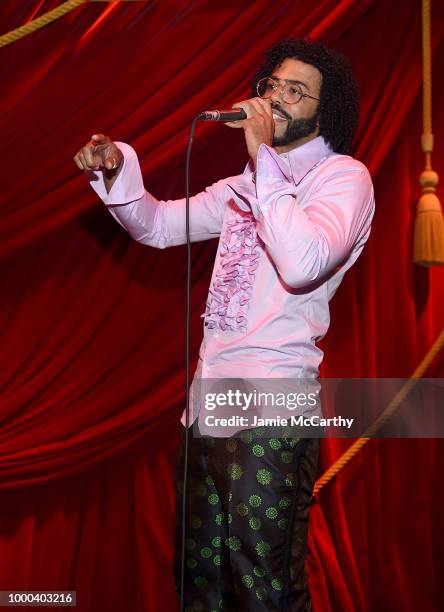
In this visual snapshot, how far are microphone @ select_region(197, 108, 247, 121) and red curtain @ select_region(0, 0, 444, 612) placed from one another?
549 millimetres

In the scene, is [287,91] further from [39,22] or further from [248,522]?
[248,522]

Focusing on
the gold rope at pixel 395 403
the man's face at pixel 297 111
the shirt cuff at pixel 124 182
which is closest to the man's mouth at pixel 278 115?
the man's face at pixel 297 111

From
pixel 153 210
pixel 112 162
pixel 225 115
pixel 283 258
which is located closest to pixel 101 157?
pixel 112 162

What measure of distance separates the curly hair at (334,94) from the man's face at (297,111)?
0.05ft

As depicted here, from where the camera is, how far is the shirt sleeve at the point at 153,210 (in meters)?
1.71

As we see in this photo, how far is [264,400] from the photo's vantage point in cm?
146

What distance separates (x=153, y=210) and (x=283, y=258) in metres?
0.48

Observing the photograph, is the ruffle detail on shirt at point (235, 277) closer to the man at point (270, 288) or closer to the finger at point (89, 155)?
the man at point (270, 288)

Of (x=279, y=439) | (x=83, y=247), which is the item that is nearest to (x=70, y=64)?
(x=83, y=247)

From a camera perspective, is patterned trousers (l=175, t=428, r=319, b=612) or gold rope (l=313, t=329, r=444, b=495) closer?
patterned trousers (l=175, t=428, r=319, b=612)

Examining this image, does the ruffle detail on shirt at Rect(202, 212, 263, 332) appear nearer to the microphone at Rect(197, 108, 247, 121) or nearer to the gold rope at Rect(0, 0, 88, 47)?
the microphone at Rect(197, 108, 247, 121)

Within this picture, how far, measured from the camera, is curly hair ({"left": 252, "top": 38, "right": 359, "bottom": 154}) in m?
1.69

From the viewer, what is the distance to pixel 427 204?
206 cm

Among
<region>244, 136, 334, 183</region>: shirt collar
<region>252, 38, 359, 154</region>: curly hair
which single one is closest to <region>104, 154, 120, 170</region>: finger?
<region>244, 136, 334, 183</region>: shirt collar
